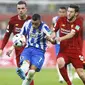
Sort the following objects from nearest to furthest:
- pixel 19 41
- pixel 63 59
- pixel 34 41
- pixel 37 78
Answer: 1. pixel 19 41
2. pixel 34 41
3. pixel 63 59
4. pixel 37 78

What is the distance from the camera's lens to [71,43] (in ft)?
42.8

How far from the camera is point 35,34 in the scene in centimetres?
1269

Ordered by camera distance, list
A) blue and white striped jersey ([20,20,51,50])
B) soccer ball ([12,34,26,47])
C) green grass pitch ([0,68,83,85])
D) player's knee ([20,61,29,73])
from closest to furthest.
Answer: player's knee ([20,61,29,73]), soccer ball ([12,34,26,47]), blue and white striped jersey ([20,20,51,50]), green grass pitch ([0,68,83,85])

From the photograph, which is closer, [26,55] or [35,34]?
[26,55]

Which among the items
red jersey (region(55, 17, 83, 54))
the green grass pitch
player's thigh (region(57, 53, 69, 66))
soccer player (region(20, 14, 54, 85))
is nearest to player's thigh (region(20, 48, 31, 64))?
soccer player (region(20, 14, 54, 85))

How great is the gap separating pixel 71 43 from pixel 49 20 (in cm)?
1397

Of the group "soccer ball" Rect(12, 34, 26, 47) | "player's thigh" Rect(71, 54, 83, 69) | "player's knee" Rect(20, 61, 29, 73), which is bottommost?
"player's thigh" Rect(71, 54, 83, 69)

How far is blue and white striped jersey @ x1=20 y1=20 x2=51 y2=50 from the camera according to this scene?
12680 mm

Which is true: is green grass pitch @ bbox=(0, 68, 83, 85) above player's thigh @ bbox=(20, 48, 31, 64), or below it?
below

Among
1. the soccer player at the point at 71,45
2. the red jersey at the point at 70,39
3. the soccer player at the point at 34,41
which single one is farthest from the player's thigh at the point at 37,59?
the red jersey at the point at 70,39

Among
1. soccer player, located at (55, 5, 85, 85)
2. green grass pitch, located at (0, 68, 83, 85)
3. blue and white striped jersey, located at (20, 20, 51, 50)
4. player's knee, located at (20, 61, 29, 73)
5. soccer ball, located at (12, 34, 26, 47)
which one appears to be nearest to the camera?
player's knee, located at (20, 61, 29, 73)

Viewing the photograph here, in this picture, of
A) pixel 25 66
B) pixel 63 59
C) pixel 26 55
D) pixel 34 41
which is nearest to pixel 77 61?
pixel 63 59

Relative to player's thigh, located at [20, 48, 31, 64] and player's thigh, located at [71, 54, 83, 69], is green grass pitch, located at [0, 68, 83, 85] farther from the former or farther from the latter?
player's thigh, located at [20, 48, 31, 64]

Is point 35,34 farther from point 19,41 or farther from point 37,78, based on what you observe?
point 37,78
